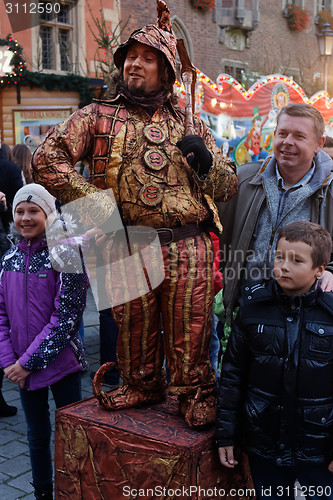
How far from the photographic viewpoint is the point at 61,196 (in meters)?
2.26

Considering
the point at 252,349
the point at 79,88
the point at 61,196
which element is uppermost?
the point at 79,88

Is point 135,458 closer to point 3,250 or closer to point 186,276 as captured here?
point 186,276

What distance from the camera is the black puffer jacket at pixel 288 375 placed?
2.05 meters

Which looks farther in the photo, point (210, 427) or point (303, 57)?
point (303, 57)

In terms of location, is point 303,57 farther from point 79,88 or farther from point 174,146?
point 174,146

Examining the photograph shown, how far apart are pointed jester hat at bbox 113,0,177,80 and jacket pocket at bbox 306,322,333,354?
4.03 feet

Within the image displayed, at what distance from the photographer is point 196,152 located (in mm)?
2256

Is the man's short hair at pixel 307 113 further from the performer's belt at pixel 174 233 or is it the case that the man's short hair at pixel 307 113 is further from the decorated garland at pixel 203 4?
the decorated garland at pixel 203 4

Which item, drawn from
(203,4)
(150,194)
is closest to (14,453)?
(150,194)

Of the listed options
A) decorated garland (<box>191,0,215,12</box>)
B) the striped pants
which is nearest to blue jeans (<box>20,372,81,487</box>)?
the striped pants

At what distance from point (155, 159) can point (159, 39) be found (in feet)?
1.65

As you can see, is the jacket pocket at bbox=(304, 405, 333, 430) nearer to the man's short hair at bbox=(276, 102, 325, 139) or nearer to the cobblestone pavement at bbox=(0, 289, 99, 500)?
the man's short hair at bbox=(276, 102, 325, 139)

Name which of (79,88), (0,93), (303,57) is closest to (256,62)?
(303,57)

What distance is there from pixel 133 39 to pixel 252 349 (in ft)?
4.42
